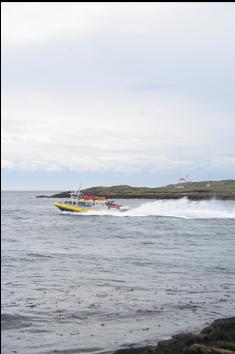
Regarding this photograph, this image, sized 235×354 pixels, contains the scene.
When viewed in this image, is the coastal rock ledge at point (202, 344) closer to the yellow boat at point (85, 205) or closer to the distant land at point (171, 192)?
the yellow boat at point (85, 205)

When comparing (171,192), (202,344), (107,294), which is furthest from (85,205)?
(171,192)

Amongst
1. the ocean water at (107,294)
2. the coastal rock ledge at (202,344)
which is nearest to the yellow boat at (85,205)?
the ocean water at (107,294)

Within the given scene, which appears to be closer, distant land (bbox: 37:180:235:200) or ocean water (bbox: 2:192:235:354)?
ocean water (bbox: 2:192:235:354)

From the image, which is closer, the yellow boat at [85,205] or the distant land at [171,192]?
the yellow boat at [85,205]

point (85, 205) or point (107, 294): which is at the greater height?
point (85, 205)

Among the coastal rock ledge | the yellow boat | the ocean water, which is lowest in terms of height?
the ocean water

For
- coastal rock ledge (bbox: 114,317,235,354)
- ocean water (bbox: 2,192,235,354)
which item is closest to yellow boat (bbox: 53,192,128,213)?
ocean water (bbox: 2,192,235,354)

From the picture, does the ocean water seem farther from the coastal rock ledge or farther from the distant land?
the distant land

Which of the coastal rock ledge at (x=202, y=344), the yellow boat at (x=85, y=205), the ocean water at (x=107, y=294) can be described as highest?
the yellow boat at (x=85, y=205)

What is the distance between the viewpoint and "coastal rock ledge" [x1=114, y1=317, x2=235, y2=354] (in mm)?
10500

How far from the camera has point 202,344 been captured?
437 inches

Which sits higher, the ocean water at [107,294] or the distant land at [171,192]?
the distant land at [171,192]

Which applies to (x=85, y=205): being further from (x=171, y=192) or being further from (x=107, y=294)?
(x=171, y=192)

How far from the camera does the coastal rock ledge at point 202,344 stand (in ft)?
34.4
